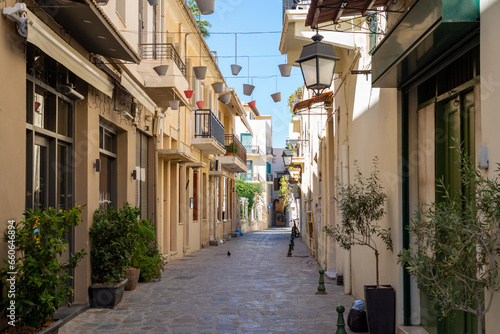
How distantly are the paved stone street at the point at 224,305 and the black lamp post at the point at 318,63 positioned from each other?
3.48 m

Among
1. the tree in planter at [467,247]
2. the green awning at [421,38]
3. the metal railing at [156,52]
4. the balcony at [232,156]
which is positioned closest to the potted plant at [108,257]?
the green awning at [421,38]

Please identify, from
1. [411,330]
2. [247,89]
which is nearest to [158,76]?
[247,89]

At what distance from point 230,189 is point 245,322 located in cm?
2911

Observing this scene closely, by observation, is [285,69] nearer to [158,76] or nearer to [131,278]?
[158,76]

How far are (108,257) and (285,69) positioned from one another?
6.29 meters

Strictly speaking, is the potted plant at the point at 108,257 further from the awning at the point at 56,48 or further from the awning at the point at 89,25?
the awning at the point at 89,25

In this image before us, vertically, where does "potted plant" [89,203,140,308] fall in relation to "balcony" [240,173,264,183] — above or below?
below

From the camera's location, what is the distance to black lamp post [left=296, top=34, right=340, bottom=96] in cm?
875

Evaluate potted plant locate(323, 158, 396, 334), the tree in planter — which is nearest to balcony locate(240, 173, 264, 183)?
potted plant locate(323, 158, 396, 334)

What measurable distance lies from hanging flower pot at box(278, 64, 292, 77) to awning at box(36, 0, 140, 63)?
439 cm

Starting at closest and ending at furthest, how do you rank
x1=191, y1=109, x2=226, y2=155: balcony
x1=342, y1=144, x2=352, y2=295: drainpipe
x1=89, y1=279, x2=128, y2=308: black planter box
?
1. x1=89, y1=279, x2=128, y2=308: black planter box
2. x1=342, y1=144, x2=352, y2=295: drainpipe
3. x1=191, y1=109, x2=226, y2=155: balcony

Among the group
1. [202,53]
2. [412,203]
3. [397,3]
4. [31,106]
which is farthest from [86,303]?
[202,53]

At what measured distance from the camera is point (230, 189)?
3784 cm

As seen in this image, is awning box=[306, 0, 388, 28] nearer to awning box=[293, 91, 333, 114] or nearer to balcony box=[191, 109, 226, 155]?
awning box=[293, 91, 333, 114]
